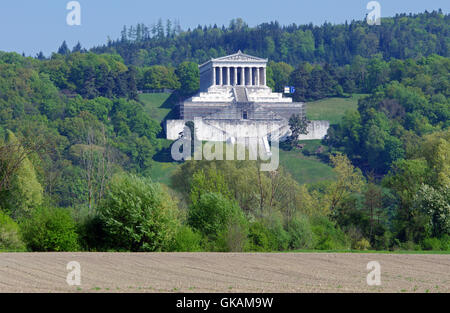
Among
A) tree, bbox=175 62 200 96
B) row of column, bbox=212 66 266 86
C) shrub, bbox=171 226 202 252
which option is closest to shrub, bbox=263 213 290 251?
shrub, bbox=171 226 202 252

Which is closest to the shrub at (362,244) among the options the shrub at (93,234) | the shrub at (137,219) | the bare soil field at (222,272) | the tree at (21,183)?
the bare soil field at (222,272)

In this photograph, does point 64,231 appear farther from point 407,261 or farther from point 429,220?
point 429,220

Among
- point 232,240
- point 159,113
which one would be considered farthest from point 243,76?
point 232,240

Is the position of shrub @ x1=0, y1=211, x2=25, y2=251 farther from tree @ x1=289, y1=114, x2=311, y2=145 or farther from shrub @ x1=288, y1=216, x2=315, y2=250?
tree @ x1=289, y1=114, x2=311, y2=145

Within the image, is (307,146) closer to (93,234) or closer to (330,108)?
(330,108)

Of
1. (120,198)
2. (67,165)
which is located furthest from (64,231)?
(67,165)

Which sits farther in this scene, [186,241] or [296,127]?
[296,127]

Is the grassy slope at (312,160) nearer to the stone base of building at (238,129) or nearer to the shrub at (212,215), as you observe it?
the stone base of building at (238,129)

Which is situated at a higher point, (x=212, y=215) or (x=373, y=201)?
(x=212, y=215)
